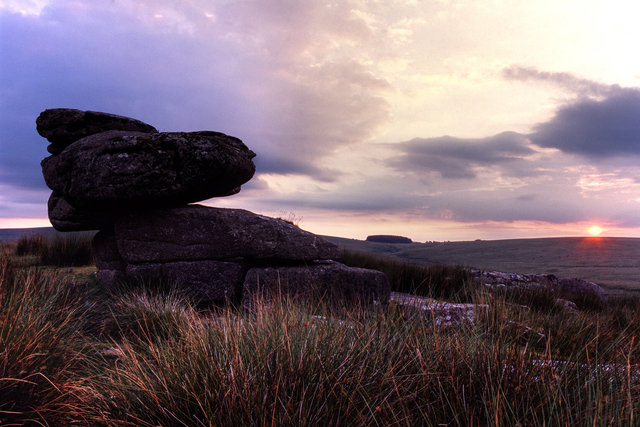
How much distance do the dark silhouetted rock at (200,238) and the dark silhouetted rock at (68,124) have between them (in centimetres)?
219

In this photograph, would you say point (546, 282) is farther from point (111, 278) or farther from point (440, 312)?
point (111, 278)

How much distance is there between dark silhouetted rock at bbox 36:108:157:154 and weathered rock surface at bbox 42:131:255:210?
801 mm

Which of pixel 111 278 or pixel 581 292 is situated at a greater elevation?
pixel 111 278

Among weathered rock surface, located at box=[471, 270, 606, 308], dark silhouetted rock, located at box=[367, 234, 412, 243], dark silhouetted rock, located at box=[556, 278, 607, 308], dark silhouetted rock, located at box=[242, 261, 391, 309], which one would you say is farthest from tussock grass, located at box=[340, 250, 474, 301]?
dark silhouetted rock, located at box=[367, 234, 412, 243]

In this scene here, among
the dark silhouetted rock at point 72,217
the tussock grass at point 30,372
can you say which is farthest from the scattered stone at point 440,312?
the dark silhouetted rock at point 72,217

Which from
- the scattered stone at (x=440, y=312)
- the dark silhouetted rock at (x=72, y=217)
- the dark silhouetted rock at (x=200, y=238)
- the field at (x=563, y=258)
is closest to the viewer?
the scattered stone at (x=440, y=312)

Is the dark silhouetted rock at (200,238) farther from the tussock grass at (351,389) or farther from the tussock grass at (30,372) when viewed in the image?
the tussock grass at (351,389)

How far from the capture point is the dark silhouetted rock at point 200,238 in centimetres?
741

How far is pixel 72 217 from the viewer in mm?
8375

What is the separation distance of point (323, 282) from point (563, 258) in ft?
106

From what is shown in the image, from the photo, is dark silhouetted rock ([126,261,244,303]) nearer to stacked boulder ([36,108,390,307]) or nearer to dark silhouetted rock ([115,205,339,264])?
stacked boulder ([36,108,390,307])

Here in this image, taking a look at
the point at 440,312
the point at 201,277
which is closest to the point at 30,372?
the point at 440,312

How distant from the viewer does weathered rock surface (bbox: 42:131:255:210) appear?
23.0 feet

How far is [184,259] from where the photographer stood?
7.43m
